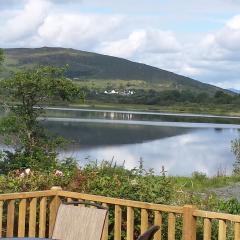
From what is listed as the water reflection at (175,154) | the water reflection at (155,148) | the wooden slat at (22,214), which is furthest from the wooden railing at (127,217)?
the water reflection at (175,154)

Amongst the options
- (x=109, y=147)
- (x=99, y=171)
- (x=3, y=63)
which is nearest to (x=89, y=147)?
(x=109, y=147)

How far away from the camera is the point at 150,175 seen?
284 inches

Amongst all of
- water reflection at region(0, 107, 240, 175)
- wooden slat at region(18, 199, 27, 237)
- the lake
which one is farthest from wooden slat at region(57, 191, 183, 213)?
water reflection at region(0, 107, 240, 175)

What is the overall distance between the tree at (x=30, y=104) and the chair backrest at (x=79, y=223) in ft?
25.6

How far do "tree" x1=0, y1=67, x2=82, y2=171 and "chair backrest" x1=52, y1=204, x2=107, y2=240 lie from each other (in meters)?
7.82

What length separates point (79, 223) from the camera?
468 cm

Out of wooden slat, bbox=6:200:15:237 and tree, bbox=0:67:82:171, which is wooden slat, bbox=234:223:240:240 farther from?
tree, bbox=0:67:82:171

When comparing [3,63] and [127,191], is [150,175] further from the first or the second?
[3,63]

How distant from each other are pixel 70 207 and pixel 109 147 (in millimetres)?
39572

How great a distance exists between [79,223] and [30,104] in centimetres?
918

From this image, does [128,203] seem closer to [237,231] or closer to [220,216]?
[220,216]

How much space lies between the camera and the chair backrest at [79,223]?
15.0 feet

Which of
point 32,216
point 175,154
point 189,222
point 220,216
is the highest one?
point 220,216

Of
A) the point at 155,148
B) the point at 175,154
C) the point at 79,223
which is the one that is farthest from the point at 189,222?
the point at 155,148
